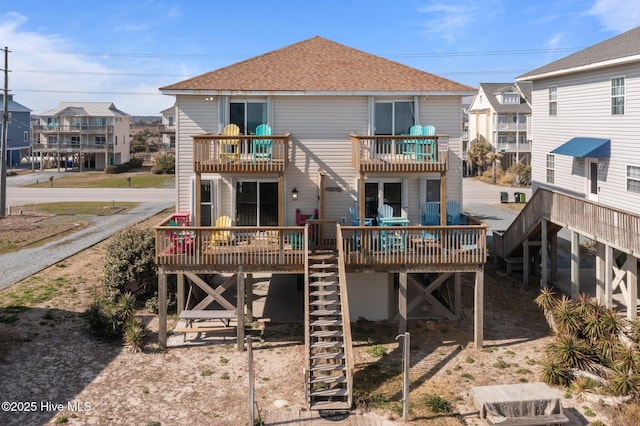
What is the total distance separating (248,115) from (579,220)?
1155 centimetres

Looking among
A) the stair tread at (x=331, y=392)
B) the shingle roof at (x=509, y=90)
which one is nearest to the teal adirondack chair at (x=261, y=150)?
the stair tread at (x=331, y=392)

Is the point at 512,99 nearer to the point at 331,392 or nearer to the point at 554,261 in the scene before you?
the point at 554,261

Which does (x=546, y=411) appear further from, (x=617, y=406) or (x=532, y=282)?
(x=532, y=282)

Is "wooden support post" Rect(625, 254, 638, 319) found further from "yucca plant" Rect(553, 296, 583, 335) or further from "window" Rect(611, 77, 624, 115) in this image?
"window" Rect(611, 77, 624, 115)

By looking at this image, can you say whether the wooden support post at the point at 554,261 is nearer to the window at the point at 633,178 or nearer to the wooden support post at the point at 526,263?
the wooden support post at the point at 526,263

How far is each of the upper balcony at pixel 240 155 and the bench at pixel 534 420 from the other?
973 cm

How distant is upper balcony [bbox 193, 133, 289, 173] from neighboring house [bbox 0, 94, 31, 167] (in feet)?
222

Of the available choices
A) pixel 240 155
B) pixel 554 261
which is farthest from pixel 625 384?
pixel 240 155

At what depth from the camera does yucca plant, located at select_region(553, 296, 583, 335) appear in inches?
613

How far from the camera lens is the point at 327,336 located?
49.4 feet

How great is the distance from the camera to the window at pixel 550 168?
82.8 ft

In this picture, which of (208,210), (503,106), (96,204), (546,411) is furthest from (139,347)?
(503,106)

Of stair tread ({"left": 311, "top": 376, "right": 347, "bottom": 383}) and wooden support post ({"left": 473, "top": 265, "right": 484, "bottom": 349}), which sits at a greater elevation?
wooden support post ({"left": 473, "top": 265, "right": 484, "bottom": 349})

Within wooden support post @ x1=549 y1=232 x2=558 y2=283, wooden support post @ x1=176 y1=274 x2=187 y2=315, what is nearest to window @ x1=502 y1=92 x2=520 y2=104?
wooden support post @ x1=549 y1=232 x2=558 y2=283
